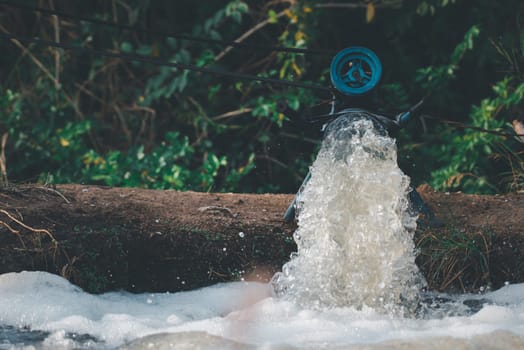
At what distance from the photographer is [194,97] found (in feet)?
19.5

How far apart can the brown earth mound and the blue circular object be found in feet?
2.22

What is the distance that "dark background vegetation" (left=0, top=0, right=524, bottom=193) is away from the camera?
5.30m

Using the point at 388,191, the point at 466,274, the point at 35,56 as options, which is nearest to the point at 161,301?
the point at 388,191

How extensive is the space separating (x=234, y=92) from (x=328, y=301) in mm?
2942

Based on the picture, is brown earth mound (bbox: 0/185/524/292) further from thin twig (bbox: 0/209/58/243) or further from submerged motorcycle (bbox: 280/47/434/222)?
submerged motorcycle (bbox: 280/47/434/222)

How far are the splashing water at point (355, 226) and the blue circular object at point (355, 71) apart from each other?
0.12 metres

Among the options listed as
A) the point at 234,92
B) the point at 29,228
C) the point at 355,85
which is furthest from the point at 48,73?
the point at 355,85

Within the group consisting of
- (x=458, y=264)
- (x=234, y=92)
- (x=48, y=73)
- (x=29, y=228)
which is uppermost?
(x=48, y=73)

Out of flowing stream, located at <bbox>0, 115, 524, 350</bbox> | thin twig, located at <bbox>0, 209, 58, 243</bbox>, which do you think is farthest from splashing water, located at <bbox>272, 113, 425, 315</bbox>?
thin twig, located at <bbox>0, 209, 58, 243</bbox>

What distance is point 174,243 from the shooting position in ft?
11.7

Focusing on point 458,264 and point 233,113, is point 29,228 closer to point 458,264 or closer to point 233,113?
point 458,264

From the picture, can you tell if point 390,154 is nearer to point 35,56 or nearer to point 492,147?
point 492,147

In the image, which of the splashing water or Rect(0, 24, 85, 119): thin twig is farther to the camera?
Rect(0, 24, 85, 119): thin twig

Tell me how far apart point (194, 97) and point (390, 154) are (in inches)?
106
